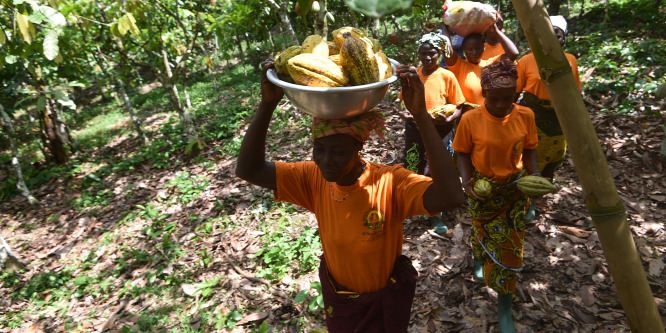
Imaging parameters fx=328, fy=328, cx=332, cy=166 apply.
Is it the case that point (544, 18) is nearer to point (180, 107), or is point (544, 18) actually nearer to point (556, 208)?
point (556, 208)

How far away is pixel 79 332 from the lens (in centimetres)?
359

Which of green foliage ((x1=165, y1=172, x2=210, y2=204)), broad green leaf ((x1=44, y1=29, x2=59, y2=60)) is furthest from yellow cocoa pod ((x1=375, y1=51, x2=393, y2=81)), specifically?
green foliage ((x1=165, y1=172, x2=210, y2=204))

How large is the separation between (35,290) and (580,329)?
6.26m

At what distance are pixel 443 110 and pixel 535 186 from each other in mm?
1480

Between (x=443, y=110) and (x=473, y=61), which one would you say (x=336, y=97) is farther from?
(x=473, y=61)

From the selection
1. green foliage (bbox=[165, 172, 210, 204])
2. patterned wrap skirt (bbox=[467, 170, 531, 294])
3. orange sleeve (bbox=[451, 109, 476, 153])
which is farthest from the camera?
green foliage (bbox=[165, 172, 210, 204])

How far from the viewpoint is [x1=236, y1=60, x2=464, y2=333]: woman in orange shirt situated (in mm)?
1577

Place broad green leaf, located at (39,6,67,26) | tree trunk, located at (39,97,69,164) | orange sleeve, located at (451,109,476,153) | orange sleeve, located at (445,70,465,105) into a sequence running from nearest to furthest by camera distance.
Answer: orange sleeve, located at (451,109,476,153) < broad green leaf, located at (39,6,67,26) < orange sleeve, located at (445,70,465,105) < tree trunk, located at (39,97,69,164)

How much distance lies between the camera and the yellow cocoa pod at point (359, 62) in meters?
1.27

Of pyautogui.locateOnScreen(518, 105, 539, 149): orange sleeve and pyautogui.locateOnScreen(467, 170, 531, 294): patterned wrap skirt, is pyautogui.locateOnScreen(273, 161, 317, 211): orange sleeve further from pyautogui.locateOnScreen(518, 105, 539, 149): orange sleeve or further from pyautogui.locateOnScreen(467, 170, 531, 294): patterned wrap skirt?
pyautogui.locateOnScreen(518, 105, 539, 149): orange sleeve

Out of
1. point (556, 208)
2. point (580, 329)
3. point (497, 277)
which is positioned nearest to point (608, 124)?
point (556, 208)

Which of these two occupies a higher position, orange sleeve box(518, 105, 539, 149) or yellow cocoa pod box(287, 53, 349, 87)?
yellow cocoa pod box(287, 53, 349, 87)

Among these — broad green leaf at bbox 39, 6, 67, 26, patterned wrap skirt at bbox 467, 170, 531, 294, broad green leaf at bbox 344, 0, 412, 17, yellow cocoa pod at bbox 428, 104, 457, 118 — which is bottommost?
patterned wrap skirt at bbox 467, 170, 531, 294

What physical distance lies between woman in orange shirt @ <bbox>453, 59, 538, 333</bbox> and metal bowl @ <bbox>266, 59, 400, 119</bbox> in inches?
58.4
